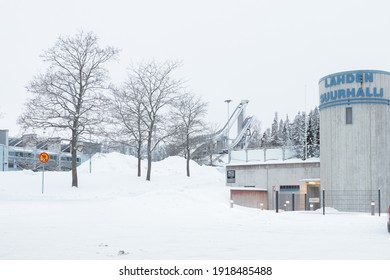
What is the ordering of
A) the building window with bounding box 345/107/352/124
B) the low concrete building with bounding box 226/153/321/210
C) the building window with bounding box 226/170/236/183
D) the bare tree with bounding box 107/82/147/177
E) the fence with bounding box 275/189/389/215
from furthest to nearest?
the bare tree with bounding box 107/82/147/177
the building window with bounding box 226/170/236/183
the low concrete building with bounding box 226/153/321/210
the building window with bounding box 345/107/352/124
the fence with bounding box 275/189/389/215

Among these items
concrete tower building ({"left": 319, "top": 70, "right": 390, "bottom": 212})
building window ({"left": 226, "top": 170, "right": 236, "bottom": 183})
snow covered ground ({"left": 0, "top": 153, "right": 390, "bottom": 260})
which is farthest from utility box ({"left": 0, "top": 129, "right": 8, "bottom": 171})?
concrete tower building ({"left": 319, "top": 70, "right": 390, "bottom": 212})

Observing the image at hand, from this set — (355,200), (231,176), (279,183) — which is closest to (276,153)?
(279,183)

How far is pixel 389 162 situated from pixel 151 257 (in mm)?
21729

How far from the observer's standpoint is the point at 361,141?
2756cm

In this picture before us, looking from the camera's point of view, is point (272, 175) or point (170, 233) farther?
point (272, 175)

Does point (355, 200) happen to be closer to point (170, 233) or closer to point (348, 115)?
point (348, 115)

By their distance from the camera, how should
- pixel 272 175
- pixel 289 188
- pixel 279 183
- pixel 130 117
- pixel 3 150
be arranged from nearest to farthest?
pixel 289 188 → pixel 279 183 → pixel 272 175 → pixel 130 117 → pixel 3 150

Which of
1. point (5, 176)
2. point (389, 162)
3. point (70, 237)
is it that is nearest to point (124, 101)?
point (5, 176)

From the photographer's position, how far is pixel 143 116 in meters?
40.4

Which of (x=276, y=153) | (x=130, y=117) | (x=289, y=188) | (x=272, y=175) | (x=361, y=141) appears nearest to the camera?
(x=361, y=141)

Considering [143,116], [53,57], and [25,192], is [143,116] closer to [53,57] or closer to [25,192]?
[53,57]

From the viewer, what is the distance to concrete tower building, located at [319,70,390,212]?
2745 cm

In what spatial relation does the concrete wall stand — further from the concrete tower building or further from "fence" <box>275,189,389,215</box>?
the concrete tower building
